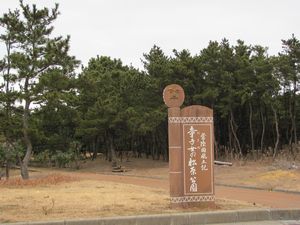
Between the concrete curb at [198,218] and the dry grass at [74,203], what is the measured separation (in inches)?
26.7

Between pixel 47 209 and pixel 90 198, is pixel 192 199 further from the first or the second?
pixel 47 209

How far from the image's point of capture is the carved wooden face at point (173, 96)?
37.1 feet

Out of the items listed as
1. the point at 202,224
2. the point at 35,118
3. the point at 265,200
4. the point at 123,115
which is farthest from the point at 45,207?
the point at 123,115

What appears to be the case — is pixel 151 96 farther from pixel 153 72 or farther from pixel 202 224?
pixel 202 224

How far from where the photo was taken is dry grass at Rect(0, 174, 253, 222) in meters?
10.0

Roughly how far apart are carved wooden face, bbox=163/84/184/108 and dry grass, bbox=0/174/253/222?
7.96 ft

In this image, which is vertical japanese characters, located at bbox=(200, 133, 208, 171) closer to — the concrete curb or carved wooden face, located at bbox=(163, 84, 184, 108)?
carved wooden face, located at bbox=(163, 84, 184, 108)

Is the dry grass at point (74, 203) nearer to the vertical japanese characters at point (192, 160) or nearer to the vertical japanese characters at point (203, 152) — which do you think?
the vertical japanese characters at point (192, 160)

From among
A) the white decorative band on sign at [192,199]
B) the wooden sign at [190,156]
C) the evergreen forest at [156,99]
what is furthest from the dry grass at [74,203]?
the evergreen forest at [156,99]

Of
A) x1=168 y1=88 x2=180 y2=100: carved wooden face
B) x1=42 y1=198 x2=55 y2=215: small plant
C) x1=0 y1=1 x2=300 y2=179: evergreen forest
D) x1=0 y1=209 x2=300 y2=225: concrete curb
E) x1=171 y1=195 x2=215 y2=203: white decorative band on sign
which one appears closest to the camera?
x1=0 y1=209 x2=300 y2=225: concrete curb

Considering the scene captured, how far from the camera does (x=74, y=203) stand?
11703mm

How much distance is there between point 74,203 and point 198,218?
3.37 metres

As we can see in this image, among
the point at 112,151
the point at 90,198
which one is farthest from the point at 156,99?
the point at 90,198

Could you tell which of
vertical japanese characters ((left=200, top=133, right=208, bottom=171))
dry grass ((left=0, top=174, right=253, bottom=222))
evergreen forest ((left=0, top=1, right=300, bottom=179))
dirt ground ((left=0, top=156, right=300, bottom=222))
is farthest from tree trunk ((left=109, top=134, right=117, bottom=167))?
vertical japanese characters ((left=200, top=133, right=208, bottom=171))
